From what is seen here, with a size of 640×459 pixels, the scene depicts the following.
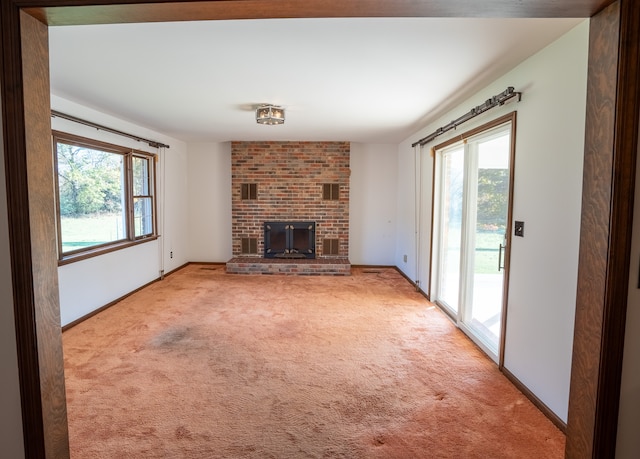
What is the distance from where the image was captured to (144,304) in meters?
4.24

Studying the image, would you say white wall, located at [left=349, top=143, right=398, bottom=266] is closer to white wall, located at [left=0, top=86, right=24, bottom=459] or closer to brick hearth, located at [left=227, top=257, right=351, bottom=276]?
brick hearth, located at [left=227, top=257, right=351, bottom=276]

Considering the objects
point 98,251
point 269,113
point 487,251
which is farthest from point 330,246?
point 98,251

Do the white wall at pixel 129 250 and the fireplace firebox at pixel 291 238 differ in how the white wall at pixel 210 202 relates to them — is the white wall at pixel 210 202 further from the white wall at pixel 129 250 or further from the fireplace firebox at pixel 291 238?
the fireplace firebox at pixel 291 238

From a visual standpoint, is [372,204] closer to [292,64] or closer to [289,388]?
[292,64]

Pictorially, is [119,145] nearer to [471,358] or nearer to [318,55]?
[318,55]

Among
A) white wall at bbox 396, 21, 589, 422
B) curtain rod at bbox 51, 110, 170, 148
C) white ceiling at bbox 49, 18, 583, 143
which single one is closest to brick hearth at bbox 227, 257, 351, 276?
curtain rod at bbox 51, 110, 170, 148

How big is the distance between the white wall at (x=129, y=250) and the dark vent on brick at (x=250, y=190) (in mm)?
1166

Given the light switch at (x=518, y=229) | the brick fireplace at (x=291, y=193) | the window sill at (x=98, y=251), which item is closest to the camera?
the light switch at (x=518, y=229)

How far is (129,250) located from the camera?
4.59 m

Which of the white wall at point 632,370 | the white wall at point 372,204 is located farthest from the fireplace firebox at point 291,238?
the white wall at point 632,370

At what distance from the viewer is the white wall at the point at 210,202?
638cm

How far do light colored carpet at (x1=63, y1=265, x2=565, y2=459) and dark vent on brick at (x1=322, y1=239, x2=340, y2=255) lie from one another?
2220 mm

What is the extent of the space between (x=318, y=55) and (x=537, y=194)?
1.78m

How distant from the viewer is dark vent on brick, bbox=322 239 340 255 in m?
6.31
